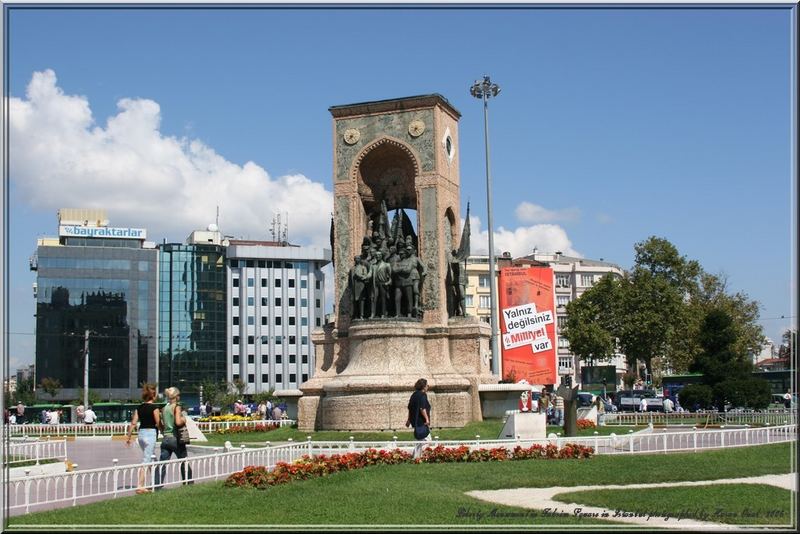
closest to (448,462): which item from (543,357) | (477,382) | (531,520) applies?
(531,520)

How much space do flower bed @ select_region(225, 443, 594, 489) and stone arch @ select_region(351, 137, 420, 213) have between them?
11799 millimetres

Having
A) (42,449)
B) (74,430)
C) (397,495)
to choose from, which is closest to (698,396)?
(74,430)

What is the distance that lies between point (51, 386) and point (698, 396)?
7750 cm

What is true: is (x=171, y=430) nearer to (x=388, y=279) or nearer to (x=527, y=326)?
(x=388, y=279)

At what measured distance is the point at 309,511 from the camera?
39.2 feet

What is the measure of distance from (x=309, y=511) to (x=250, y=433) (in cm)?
1807

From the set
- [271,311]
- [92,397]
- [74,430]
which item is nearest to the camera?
[74,430]

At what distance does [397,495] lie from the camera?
13.2m

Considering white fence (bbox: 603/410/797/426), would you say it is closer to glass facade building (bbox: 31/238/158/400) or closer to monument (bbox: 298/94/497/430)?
monument (bbox: 298/94/497/430)

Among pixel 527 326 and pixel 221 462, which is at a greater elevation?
pixel 527 326

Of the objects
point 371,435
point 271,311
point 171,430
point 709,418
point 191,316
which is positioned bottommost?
point 709,418

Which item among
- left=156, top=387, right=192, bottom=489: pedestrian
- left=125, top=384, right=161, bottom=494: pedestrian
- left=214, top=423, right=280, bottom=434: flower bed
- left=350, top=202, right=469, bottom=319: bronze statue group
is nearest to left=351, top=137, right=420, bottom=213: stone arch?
left=350, top=202, right=469, bottom=319: bronze statue group

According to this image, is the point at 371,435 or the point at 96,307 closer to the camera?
the point at 371,435

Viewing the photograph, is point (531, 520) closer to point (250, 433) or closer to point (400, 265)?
point (400, 265)
